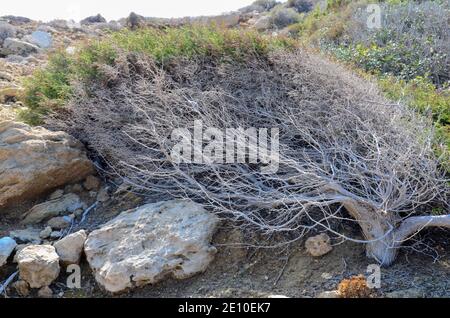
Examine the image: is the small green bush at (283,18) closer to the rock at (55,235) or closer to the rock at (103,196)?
the rock at (103,196)

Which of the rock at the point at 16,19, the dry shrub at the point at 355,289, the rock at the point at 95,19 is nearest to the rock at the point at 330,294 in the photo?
the dry shrub at the point at 355,289

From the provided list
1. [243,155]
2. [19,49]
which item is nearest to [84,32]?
[19,49]

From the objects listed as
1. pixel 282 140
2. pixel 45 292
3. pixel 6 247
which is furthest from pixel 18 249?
pixel 282 140

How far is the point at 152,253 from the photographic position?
341 cm

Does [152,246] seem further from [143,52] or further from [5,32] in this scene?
[5,32]

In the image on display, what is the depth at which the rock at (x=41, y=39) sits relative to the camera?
38.5 ft

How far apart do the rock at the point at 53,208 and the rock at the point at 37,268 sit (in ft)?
2.55

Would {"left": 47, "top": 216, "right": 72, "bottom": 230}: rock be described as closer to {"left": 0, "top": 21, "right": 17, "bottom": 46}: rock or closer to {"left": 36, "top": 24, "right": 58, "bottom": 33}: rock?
{"left": 0, "top": 21, "right": 17, "bottom": 46}: rock

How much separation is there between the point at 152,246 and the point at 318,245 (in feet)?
3.89

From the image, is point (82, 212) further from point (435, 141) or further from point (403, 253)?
point (435, 141)

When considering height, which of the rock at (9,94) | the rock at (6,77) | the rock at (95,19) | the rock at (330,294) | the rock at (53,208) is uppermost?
the rock at (95,19)

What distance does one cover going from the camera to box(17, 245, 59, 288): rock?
137 inches

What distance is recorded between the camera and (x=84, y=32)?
44.1ft

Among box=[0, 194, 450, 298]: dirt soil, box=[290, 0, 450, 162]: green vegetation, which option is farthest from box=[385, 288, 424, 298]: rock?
box=[290, 0, 450, 162]: green vegetation
